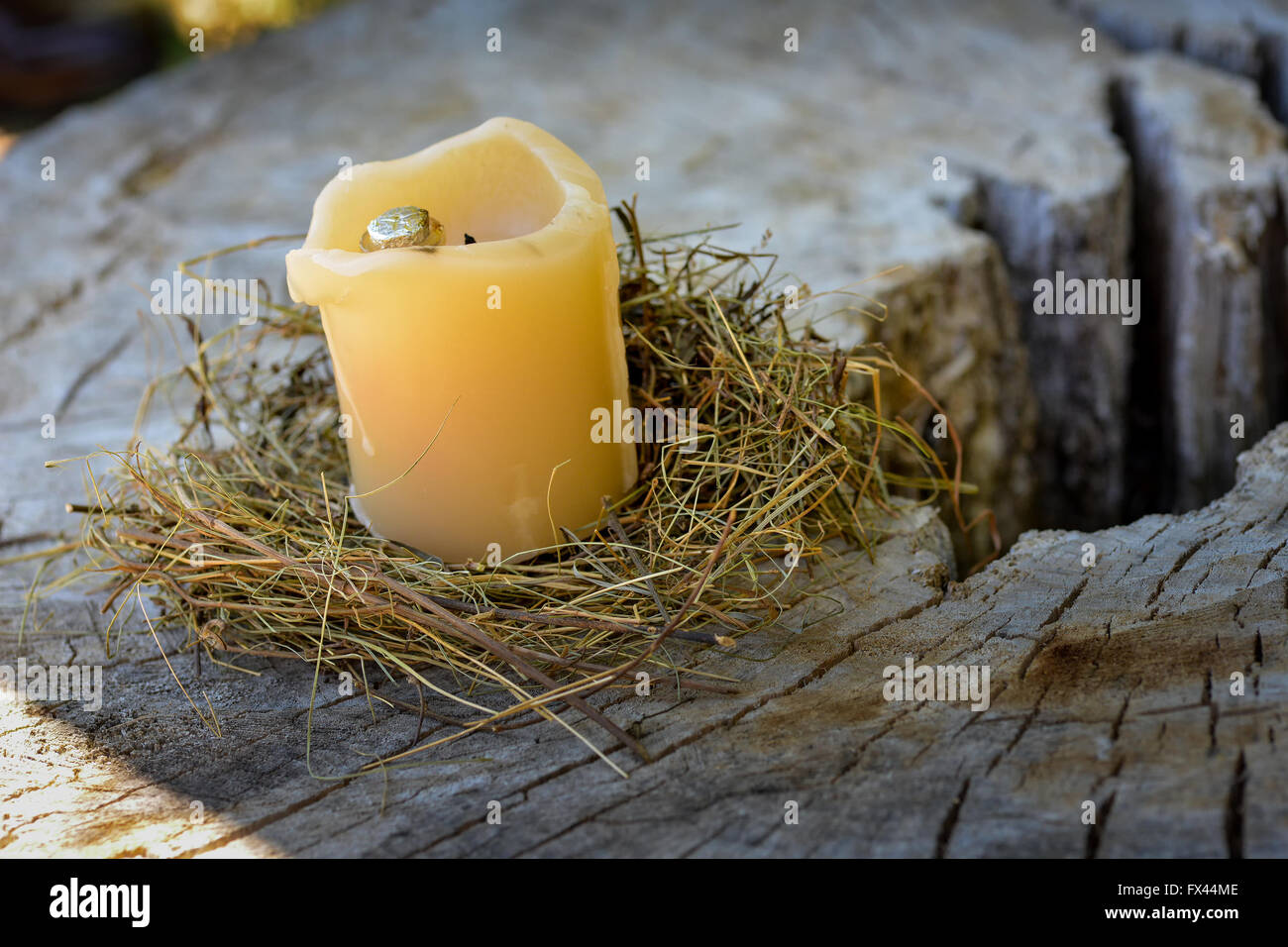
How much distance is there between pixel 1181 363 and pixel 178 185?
6.09 feet

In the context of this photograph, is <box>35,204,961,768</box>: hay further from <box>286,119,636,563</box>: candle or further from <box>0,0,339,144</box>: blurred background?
<box>0,0,339,144</box>: blurred background

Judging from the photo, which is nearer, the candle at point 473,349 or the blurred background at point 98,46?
the candle at point 473,349

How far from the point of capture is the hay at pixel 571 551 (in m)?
0.97

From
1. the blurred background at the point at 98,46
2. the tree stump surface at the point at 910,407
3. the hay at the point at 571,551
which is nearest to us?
the tree stump surface at the point at 910,407

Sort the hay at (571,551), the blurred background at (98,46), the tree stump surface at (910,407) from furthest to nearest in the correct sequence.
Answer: the blurred background at (98,46) < the hay at (571,551) < the tree stump surface at (910,407)

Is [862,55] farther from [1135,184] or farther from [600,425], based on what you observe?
[600,425]

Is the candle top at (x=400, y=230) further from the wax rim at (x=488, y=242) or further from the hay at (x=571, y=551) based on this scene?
the hay at (x=571, y=551)

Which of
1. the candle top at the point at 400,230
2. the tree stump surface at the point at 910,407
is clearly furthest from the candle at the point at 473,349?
the tree stump surface at the point at 910,407

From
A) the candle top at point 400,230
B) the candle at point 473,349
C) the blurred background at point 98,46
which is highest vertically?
the blurred background at point 98,46

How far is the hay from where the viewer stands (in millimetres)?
966

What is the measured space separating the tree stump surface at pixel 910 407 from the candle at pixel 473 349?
0.22 m

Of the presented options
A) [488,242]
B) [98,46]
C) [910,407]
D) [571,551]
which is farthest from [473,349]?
[98,46]
